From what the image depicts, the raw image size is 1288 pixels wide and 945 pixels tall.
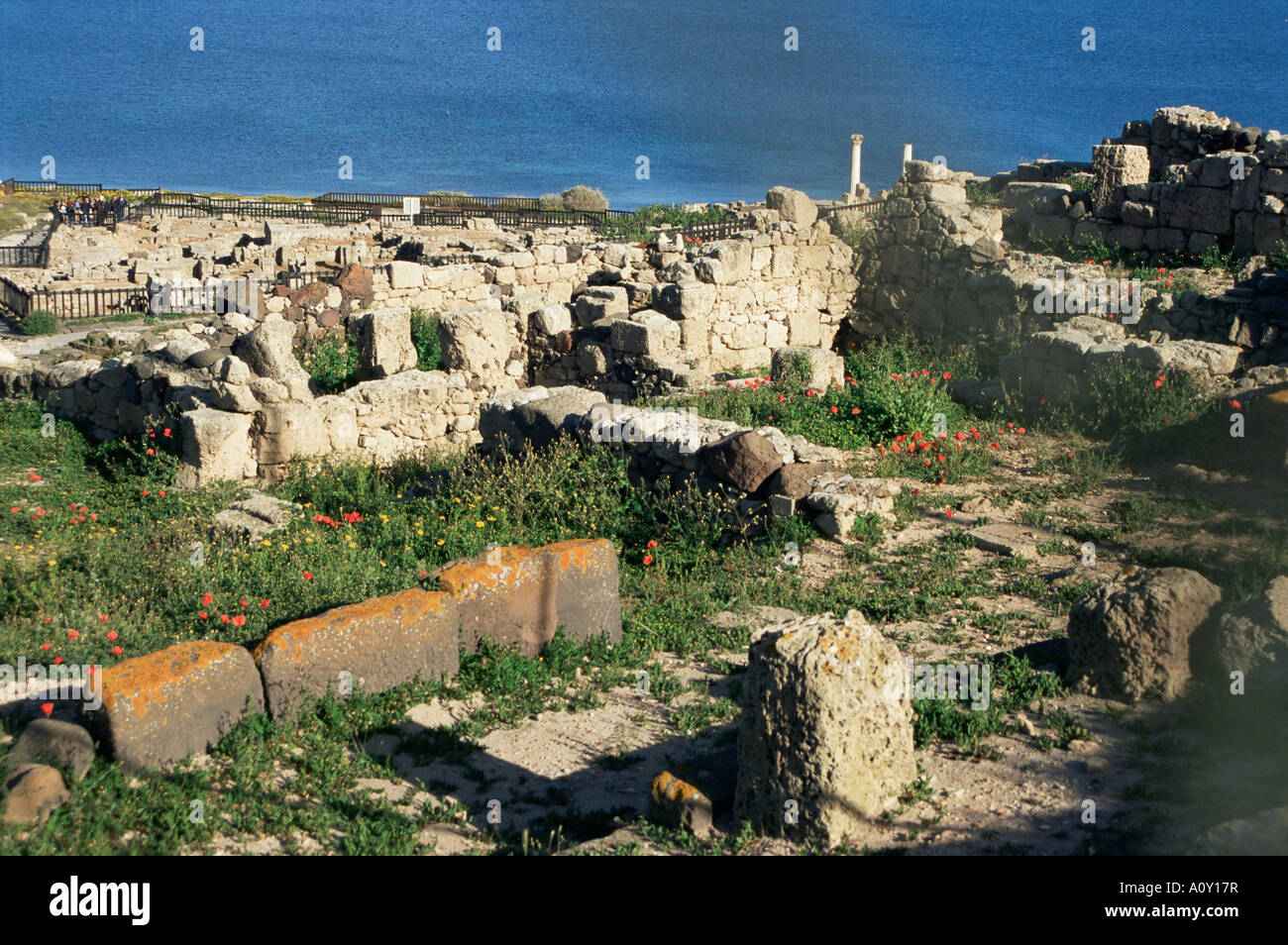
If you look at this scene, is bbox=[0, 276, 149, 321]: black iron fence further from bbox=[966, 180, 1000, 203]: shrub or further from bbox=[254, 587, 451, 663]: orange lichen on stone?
bbox=[254, 587, 451, 663]: orange lichen on stone

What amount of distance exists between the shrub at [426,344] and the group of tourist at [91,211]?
78.7 feet

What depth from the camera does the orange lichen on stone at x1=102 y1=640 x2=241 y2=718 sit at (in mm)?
5375

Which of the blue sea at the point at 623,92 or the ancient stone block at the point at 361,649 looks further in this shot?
the blue sea at the point at 623,92

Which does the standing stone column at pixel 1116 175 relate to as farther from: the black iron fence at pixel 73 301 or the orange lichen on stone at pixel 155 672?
the black iron fence at pixel 73 301

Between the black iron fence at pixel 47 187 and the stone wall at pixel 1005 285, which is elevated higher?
the black iron fence at pixel 47 187

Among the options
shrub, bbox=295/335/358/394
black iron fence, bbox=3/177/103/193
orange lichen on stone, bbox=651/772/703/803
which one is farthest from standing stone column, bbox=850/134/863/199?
black iron fence, bbox=3/177/103/193

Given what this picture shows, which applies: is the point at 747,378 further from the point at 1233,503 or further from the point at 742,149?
the point at 742,149

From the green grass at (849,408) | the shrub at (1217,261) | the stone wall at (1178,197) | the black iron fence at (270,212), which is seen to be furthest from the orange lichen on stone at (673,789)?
the black iron fence at (270,212)

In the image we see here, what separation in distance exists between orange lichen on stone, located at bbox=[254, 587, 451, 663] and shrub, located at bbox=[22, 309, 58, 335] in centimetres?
1602

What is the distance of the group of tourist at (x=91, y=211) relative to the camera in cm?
3438

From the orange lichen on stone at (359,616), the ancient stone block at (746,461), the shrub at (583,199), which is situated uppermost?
the shrub at (583,199)

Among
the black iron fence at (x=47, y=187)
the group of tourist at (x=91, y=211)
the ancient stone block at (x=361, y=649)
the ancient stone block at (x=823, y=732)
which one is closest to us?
the ancient stone block at (x=823, y=732)

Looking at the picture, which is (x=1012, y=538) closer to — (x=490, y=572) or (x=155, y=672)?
(x=490, y=572)

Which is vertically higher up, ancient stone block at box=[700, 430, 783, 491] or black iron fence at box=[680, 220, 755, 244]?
black iron fence at box=[680, 220, 755, 244]
